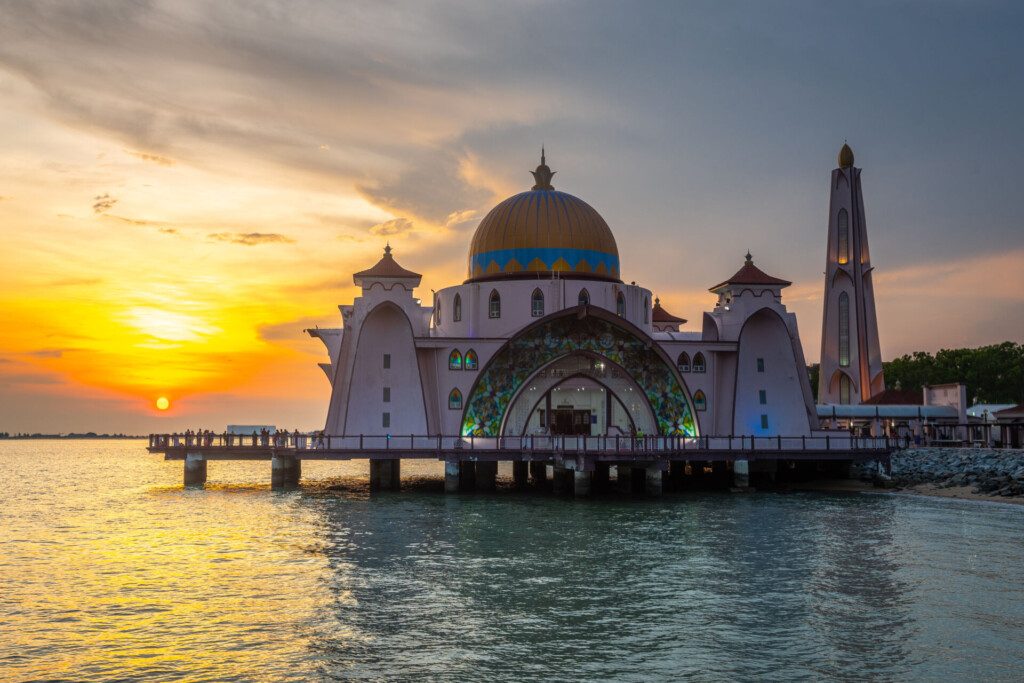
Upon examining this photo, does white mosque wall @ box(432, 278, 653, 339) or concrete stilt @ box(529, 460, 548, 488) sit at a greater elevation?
white mosque wall @ box(432, 278, 653, 339)

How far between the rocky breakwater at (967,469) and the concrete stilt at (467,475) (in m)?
22.5

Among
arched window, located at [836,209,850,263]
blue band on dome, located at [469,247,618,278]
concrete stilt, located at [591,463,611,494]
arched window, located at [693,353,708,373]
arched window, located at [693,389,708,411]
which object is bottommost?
concrete stilt, located at [591,463,611,494]

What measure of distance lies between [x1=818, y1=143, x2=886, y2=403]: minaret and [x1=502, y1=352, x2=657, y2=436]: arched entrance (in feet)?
111

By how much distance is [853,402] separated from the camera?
83.8 metres

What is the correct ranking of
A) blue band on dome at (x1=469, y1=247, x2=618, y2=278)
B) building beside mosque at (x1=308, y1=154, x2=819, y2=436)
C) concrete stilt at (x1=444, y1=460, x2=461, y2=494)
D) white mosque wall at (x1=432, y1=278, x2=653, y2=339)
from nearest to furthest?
concrete stilt at (x1=444, y1=460, x2=461, y2=494) < building beside mosque at (x1=308, y1=154, x2=819, y2=436) < white mosque wall at (x1=432, y1=278, x2=653, y2=339) < blue band on dome at (x1=469, y1=247, x2=618, y2=278)

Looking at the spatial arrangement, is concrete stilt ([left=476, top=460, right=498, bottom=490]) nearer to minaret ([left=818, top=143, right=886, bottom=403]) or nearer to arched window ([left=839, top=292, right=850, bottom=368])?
minaret ([left=818, top=143, right=886, bottom=403])

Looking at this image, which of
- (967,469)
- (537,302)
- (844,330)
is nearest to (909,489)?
(967,469)

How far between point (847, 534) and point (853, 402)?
2128 inches

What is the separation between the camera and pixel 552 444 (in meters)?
47.1

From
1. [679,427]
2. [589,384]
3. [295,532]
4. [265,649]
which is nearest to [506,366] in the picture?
[589,384]

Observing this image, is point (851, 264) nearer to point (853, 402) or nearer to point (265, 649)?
point (853, 402)

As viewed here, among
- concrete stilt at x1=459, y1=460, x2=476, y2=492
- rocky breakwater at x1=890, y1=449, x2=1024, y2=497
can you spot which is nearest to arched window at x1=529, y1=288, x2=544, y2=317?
concrete stilt at x1=459, y1=460, x2=476, y2=492

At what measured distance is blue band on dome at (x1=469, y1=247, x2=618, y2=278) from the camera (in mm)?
59812

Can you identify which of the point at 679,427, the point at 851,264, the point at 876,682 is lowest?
the point at 876,682
